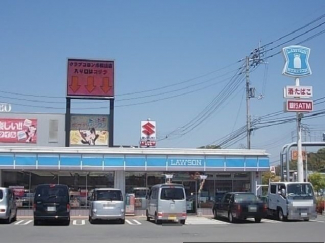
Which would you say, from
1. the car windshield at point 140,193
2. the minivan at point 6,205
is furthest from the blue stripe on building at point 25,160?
the car windshield at point 140,193

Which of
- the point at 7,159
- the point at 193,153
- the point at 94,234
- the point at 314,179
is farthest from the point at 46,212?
the point at 314,179

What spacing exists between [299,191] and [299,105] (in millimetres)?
7448

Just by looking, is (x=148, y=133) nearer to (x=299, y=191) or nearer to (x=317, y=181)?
(x=299, y=191)

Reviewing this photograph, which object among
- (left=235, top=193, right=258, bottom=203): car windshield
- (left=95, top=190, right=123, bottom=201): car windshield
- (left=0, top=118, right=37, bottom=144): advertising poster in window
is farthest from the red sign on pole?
(left=0, top=118, right=37, bottom=144): advertising poster in window

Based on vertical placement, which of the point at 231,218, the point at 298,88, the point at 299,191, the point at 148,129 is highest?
the point at 298,88

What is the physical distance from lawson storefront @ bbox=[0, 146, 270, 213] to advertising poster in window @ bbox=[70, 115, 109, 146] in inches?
137

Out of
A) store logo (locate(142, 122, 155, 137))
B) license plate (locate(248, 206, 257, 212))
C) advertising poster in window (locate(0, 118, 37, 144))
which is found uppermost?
store logo (locate(142, 122, 155, 137))

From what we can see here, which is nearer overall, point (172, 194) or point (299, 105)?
point (172, 194)

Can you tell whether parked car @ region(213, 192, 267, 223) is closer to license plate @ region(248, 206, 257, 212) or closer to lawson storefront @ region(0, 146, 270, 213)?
license plate @ region(248, 206, 257, 212)

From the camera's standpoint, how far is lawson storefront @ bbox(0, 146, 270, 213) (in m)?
31.8

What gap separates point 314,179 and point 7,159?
28.3 metres

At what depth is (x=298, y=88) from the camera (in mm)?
33312

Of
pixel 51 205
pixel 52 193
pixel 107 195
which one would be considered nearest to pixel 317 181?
pixel 107 195

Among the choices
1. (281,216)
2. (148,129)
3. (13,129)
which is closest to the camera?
(281,216)
